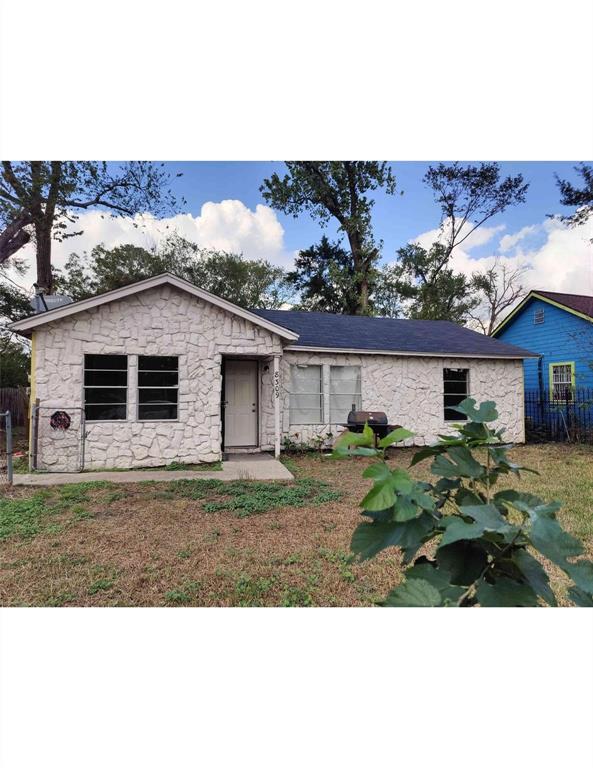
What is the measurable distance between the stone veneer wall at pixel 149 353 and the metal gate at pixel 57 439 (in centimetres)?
1

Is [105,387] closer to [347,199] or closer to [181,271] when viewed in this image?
[181,271]

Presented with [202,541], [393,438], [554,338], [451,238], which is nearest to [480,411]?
[393,438]

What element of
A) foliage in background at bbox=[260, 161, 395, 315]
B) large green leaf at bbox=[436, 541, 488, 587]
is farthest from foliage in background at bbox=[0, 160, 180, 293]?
large green leaf at bbox=[436, 541, 488, 587]

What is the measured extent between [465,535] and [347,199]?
868 centimetres

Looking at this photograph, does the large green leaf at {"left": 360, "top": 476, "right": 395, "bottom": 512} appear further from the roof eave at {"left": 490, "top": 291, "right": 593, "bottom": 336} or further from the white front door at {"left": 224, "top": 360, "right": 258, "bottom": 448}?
the roof eave at {"left": 490, "top": 291, "right": 593, "bottom": 336}

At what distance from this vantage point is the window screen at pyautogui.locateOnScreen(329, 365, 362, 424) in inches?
271

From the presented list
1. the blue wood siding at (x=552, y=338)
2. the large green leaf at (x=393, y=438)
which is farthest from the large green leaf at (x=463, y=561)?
the blue wood siding at (x=552, y=338)

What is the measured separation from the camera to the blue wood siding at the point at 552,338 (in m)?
5.77

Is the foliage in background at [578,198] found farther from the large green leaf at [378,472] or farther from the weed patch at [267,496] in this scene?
the large green leaf at [378,472]

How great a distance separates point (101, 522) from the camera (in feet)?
10.9
